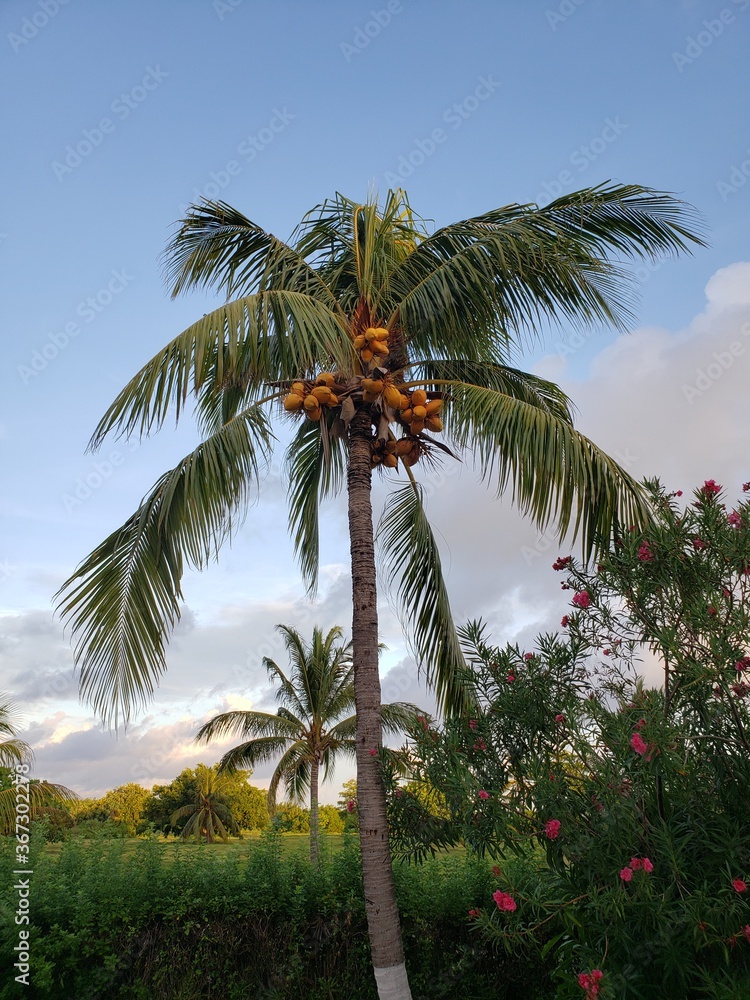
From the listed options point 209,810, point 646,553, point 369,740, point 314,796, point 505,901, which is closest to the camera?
point 505,901

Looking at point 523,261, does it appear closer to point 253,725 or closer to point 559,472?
point 559,472

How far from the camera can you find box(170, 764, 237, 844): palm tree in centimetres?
2984

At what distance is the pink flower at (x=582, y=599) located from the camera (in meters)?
5.51

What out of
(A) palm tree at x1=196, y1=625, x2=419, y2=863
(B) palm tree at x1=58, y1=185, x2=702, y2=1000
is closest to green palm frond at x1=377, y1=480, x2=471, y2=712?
(B) palm tree at x1=58, y1=185, x2=702, y2=1000

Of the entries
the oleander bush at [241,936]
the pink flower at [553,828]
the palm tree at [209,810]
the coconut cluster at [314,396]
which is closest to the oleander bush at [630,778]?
the pink flower at [553,828]

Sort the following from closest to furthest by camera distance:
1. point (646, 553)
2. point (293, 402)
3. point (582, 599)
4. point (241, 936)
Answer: point (646, 553) → point (582, 599) → point (293, 402) → point (241, 936)

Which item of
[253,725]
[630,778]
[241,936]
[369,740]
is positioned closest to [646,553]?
[630,778]

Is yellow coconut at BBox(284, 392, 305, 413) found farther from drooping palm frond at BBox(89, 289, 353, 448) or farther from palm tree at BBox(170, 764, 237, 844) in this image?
palm tree at BBox(170, 764, 237, 844)

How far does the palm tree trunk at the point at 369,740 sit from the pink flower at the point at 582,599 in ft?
5.73

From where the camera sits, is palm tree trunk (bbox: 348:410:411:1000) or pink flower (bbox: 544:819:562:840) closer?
pink flower (bbox: 544:819:562:840)

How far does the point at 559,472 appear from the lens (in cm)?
629

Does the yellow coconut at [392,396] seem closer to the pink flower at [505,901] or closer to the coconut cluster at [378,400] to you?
the coconut cluster at [378,400]

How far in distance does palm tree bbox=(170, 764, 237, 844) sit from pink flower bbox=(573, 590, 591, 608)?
2706cm

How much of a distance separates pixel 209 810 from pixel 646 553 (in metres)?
29.4
